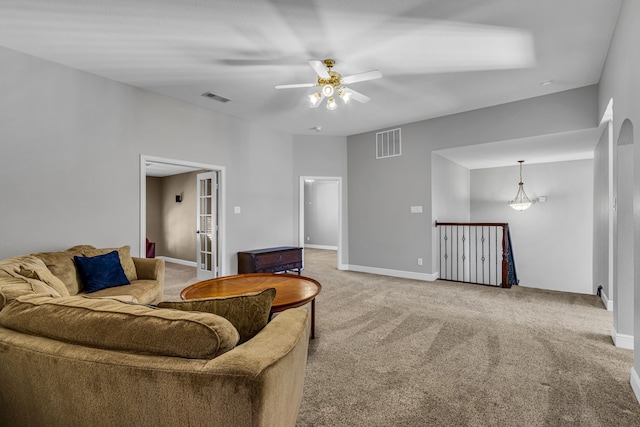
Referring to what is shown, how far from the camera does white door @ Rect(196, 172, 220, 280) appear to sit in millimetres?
5129

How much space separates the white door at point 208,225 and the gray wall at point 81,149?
22cm

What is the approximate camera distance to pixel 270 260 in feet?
17.2

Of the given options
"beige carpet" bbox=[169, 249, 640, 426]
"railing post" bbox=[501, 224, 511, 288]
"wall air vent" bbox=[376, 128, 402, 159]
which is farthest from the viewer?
"wall air vent" bbox=[376, 128, 402, 159]

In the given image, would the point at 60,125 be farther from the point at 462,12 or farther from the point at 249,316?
the point at 462,12

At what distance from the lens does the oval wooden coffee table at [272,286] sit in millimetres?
2506

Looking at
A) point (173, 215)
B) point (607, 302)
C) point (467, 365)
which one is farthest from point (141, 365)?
point (173, 215)

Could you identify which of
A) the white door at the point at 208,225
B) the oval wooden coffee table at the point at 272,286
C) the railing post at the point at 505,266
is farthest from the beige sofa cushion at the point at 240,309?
the railing post at the point at 505,266

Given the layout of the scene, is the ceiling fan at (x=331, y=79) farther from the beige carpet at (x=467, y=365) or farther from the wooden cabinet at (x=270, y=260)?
the wooden cabinet at (x=270, y=260)

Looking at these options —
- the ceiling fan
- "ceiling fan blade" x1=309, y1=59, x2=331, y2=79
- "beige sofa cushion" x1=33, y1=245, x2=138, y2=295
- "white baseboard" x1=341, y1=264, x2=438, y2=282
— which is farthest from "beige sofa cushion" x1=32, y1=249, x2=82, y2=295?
"white baseboard" x1=341, y1=264, x2=438, y2=282

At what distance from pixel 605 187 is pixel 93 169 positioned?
6.41m

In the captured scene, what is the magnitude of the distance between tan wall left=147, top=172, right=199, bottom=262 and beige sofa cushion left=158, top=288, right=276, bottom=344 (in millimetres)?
6615

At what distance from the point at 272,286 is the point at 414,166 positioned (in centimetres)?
377

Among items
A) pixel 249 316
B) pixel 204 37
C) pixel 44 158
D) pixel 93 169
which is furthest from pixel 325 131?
pixel 249 316

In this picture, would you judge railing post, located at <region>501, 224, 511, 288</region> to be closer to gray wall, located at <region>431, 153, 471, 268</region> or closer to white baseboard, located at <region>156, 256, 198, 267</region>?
gray wall, located at <region>431, 153, 471, 268</region>
